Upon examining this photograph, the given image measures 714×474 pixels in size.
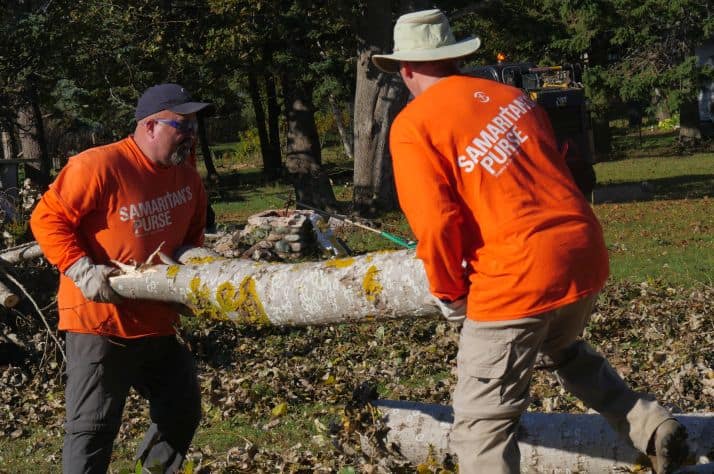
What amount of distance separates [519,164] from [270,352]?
557cm

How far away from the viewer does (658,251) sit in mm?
13461

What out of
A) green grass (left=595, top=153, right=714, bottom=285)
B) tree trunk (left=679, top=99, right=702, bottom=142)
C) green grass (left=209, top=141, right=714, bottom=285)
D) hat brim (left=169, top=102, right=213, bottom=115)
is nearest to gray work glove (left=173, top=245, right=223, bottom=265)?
hat brim (left=169, top=102, right=213, bottom=115)

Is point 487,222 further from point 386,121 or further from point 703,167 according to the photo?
point 703,167

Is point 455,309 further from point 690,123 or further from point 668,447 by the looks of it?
point 690,123

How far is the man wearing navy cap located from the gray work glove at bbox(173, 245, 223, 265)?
0.04 meters

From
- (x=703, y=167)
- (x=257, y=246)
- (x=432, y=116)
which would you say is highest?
(x=432, y=116)

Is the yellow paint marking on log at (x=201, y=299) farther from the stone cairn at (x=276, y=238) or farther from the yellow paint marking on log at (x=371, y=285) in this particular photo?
the stone cairn at (x=276, y=238)

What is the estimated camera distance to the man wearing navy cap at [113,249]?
4.95 meters

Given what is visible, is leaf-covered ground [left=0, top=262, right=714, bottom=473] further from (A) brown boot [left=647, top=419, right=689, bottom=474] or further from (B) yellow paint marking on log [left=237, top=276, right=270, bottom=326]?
(A) brown boot [left=647, top=419, right=689, bottom=474]

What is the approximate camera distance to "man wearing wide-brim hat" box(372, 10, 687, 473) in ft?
12.4

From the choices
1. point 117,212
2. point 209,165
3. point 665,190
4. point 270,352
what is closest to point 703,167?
point 665,190

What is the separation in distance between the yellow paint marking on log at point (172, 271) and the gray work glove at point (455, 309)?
1.50 meters

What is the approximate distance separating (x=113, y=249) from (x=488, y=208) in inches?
85.6

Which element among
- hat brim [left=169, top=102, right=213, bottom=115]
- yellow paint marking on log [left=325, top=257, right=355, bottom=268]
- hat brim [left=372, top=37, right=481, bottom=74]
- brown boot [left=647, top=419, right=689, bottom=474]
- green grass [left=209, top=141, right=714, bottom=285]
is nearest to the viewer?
hat brim [left=372, top=37, right=481, bottom=74]
